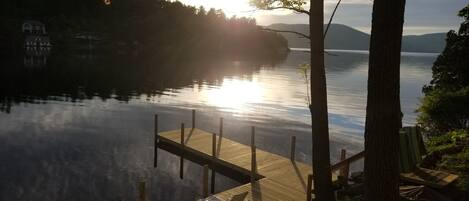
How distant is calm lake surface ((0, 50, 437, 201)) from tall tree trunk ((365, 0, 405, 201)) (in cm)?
369

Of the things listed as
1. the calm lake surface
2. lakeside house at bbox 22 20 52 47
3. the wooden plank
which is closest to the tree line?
lakeside house at bbox 22 20 52 47

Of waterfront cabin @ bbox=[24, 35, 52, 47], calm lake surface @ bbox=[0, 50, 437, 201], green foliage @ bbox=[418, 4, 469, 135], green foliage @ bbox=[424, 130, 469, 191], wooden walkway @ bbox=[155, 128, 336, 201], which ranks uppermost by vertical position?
waterfront cabin @ bbox=[24, 35, 52, 47]

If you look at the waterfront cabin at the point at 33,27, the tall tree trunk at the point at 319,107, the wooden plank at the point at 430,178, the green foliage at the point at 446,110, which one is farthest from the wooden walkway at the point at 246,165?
the waterfront cabin at the point at 33,27

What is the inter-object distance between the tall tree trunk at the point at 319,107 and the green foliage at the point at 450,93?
49.6ft

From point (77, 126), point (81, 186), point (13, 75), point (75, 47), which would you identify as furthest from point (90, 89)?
point (75, 47)

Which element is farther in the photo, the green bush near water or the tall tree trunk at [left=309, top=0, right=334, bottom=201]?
the green bush near water

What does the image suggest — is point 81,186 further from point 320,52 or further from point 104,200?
point 320,52

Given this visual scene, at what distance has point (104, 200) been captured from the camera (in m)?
18.1

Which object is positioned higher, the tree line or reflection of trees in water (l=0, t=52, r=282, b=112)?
the tree line

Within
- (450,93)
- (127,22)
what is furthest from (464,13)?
(127,22)

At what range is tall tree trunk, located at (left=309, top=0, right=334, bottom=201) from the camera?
10.8 metres

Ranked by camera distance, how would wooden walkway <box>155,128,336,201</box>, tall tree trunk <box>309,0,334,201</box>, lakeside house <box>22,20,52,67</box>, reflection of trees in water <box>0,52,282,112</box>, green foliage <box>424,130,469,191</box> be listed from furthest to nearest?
→ lakeside house <box>22,20,52,67</box> < reflection of trees in water <box>0,52,282,112</box> < wooden walkway <box>155,128,336,201</box> < green foliage <box>424,130,469,191</box> < tall tree trunk <box>309,0,334,201</box>

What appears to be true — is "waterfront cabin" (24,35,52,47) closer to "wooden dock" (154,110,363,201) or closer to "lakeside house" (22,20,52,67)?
"lakeside house" (22,20,52,67)

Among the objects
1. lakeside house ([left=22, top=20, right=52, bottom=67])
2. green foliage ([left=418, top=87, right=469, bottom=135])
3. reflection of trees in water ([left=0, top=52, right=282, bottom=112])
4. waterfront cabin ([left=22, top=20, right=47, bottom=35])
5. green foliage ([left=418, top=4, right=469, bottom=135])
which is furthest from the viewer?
waterfront cabin ([left=22, top=20, right=47, bottom=35])
